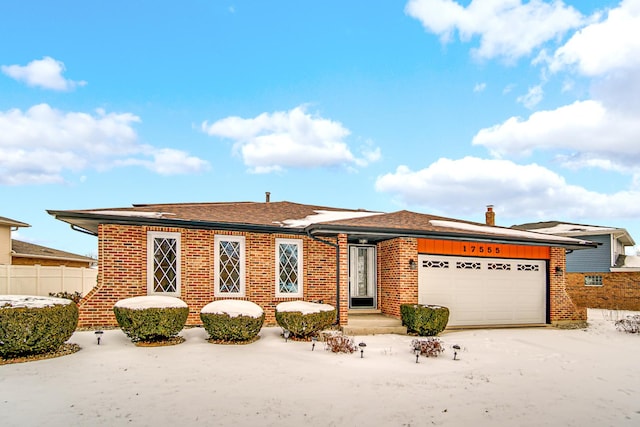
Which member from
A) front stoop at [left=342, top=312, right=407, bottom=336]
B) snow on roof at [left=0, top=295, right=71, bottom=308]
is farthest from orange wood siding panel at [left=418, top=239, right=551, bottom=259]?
snow on roof at [left=0, top=295, right=71, bottom=308]

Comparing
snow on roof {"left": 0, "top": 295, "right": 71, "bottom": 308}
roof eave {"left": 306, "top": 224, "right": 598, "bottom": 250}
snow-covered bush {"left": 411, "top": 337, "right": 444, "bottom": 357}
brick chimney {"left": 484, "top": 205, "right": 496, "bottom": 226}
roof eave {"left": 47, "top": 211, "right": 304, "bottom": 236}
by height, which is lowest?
snow-covered bush {"left": 411, "top": 337, "right": 444, "bottom": 357}

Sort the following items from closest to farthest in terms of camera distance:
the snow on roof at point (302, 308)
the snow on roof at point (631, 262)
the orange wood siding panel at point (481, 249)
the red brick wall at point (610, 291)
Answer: the snow on roof at point (302, 308) → the orange wood siding panel at point (481, 249) → the red brick wall at point (610, 291) → the snow on roof at point (631, 262)

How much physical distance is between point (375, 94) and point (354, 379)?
13100 millimetres

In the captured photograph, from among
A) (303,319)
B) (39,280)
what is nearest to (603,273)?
(303,319)

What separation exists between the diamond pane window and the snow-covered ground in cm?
234

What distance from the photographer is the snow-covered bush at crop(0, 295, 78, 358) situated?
6.91m

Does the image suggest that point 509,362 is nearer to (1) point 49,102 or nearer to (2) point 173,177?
(2) point 173,177

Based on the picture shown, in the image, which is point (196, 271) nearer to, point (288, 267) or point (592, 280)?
point (288, 267)

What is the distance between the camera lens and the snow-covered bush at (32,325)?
691 cm

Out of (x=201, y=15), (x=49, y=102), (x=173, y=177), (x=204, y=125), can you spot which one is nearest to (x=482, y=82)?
(x=201, y=15)

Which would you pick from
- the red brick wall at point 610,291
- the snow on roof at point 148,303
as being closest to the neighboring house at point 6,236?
the snow on roof at point 148,303

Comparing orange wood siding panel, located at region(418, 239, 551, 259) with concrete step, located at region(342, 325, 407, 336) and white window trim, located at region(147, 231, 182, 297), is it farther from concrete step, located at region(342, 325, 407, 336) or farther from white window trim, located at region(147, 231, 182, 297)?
white window trim, located at region(147, 231, 182, 297)

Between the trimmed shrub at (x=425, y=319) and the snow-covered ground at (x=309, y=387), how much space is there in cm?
130

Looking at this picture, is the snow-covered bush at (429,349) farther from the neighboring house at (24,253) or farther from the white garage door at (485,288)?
the neighboring house at (24,253)
